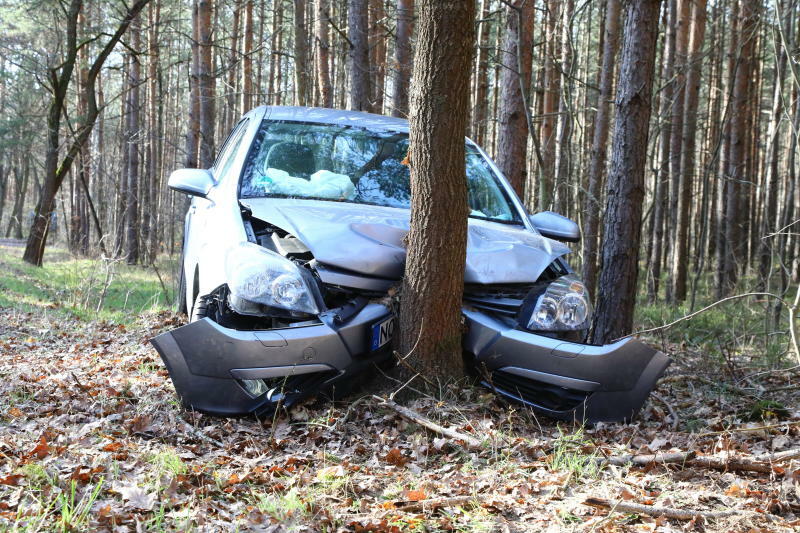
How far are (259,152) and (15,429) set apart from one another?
7.61 ft

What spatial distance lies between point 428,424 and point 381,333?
0.59 m

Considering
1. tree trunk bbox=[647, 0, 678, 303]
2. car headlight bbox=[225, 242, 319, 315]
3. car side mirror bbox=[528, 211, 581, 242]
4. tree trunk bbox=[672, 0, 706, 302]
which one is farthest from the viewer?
tree trunk bbox=[672, 0, 706, 302]

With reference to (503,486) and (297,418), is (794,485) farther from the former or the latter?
(297,418)

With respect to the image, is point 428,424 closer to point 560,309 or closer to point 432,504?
point 432,504

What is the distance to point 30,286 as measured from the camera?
10844 mm

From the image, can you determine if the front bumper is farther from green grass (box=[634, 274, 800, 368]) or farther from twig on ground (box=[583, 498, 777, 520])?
green grass (box=[634, 274, 800, 368])

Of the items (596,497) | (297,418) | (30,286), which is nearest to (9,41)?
(30,286)

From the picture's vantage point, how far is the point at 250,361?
359 centimetres

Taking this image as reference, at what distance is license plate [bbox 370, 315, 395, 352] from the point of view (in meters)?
3.92

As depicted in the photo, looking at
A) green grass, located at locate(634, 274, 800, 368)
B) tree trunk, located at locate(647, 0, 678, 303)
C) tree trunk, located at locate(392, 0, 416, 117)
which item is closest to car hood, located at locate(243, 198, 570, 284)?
green grass, located at locate(634, 274, 800, 368)

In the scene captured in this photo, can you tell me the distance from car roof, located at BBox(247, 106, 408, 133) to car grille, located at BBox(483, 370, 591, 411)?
7.51 feet

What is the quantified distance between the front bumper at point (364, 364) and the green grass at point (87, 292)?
13.9 feet

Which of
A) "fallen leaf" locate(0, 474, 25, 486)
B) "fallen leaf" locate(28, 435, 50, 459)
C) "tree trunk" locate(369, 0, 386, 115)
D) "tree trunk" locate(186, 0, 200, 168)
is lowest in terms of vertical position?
"fallen leaf" locate(0, 474, 25, 486)

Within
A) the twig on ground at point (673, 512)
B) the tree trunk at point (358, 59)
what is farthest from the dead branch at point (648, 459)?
the tree trunk at point (358, 59)
